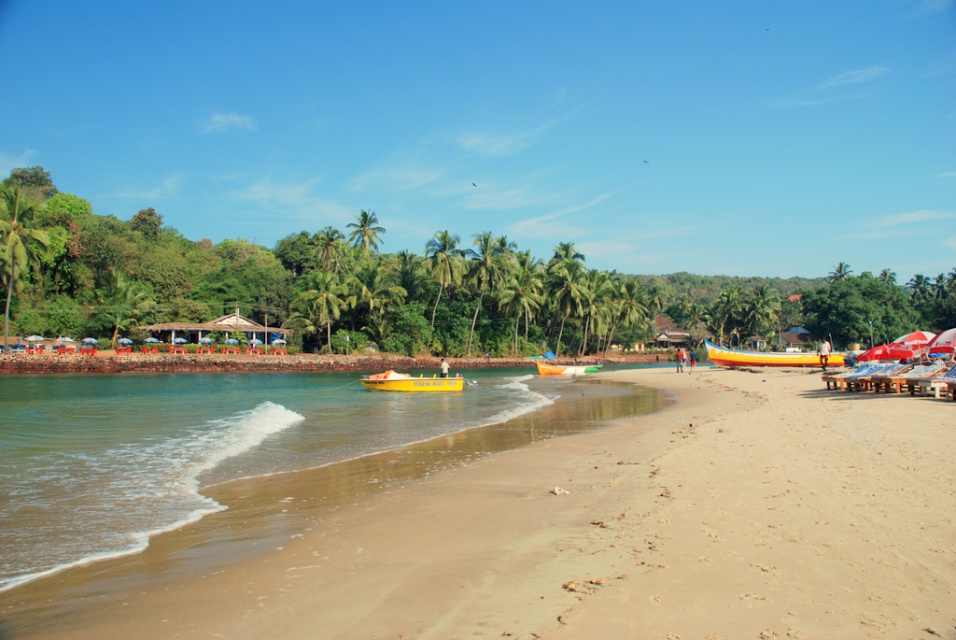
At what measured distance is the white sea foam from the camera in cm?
612

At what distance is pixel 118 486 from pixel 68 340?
54.1 m

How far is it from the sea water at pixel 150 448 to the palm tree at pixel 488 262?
38288mm

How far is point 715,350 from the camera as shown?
146 ft

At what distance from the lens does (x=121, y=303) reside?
55.2 metres

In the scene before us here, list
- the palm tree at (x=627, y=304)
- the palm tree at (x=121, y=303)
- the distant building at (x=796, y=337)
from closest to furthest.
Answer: the palm tree at (x=121, y=303) < the palm tree at (x=627, y=304) < the distant building at (x=796, y=337)

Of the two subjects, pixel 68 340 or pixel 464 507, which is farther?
pixel 68 340

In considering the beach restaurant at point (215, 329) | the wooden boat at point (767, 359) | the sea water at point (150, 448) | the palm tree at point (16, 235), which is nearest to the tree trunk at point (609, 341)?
the wooden boat at point (767, 359)

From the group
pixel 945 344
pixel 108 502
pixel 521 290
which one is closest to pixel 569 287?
pixel 521 290

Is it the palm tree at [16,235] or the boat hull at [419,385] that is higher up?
the palm tree at [16,235]

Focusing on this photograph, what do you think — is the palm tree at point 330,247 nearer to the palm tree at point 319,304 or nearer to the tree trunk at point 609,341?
the palm tree at point 319,304

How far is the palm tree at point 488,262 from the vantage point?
64188 mm

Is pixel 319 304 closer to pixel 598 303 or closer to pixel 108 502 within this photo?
pixel 598 303

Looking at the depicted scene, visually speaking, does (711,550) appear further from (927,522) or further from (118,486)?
(118,486)

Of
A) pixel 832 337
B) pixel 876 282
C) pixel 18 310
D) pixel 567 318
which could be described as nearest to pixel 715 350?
pixel 567 318
